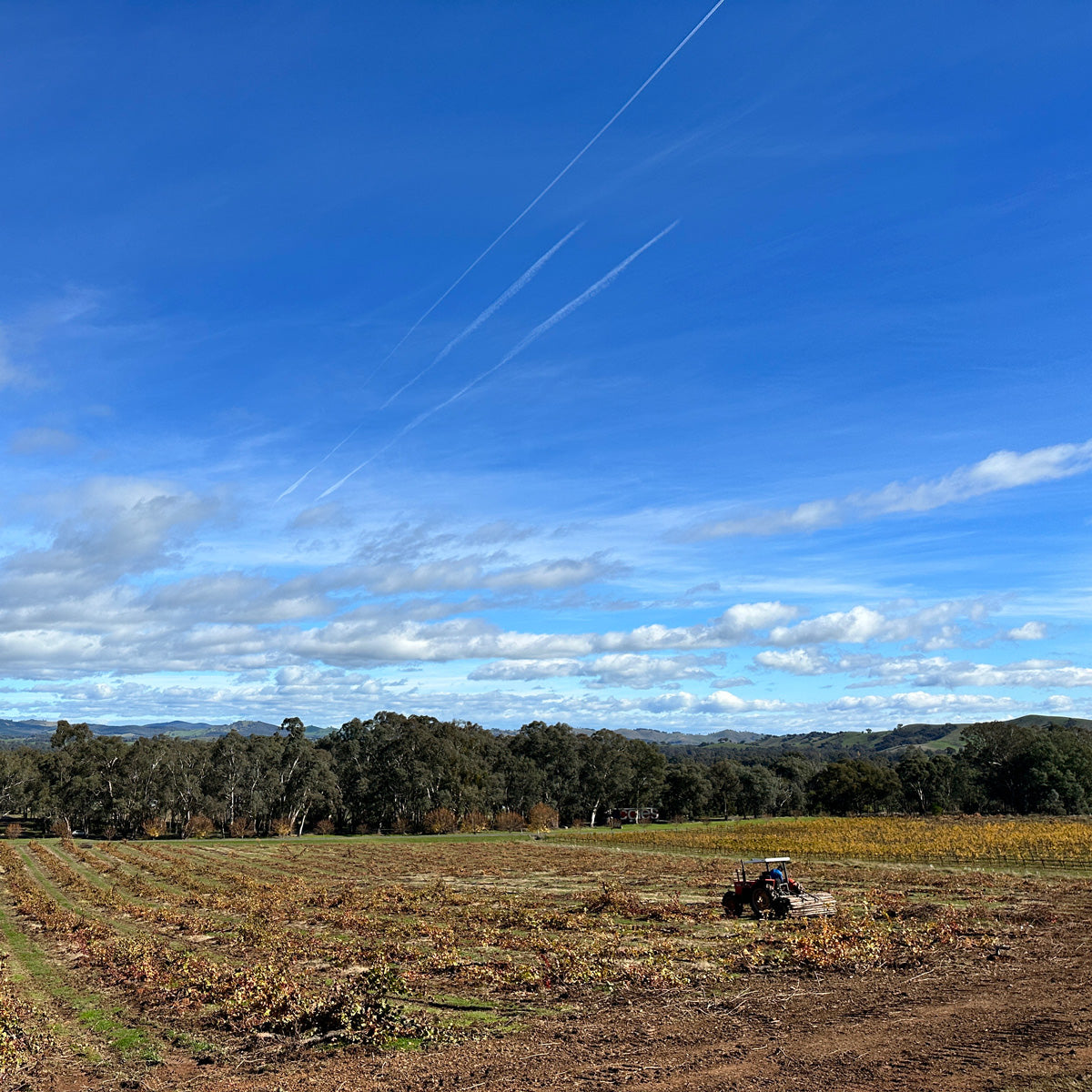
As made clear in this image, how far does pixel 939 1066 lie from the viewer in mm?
11586

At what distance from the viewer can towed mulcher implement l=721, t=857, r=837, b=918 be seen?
26109 mm

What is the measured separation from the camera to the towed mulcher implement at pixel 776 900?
26.1 metres

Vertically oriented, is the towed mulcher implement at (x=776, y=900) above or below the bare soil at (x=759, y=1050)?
below

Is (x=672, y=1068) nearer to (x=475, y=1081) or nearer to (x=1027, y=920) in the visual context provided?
(x=475, y=1081)

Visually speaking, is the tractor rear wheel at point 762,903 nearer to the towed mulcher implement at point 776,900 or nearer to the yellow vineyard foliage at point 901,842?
the towed mulcher implement at point 776,900

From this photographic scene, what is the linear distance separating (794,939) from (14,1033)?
1749 cm

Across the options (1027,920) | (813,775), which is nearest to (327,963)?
(1027,920)

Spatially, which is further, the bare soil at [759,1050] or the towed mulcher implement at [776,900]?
the towed mulcher implement at [776,900]

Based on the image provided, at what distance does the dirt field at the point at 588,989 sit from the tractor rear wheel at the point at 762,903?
4.20 feet

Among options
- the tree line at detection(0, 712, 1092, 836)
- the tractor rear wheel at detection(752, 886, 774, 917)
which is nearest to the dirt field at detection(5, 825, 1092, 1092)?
the tractor rear wheel at detection(752, 886, 774, 917)

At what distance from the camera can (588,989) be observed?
17.0 m

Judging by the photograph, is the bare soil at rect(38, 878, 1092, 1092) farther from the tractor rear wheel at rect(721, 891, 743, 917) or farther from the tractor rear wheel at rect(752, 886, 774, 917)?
the tractor rear wheel at rect(721, 891, 743, 917)

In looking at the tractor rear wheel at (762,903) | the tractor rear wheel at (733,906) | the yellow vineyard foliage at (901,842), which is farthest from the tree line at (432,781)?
the tractor rear wheel at (762,903)

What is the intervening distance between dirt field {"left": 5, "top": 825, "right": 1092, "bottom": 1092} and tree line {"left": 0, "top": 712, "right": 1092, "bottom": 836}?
68.7 metres
